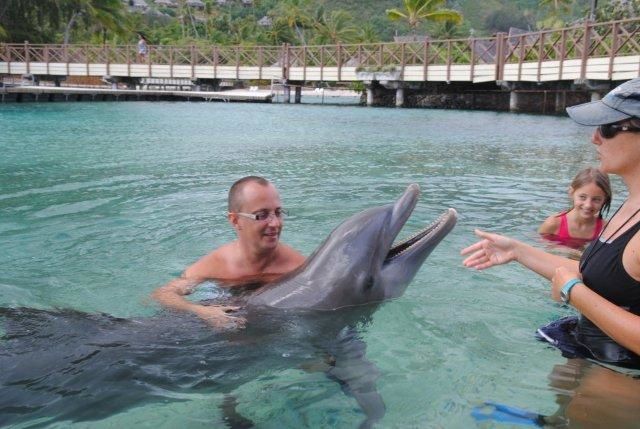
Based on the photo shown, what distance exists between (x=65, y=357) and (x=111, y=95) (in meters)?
40.1

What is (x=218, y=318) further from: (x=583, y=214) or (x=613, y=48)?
(x=613, y=48)

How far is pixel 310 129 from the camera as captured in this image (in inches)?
918

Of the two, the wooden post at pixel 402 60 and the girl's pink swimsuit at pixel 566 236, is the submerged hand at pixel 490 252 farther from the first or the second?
the wooden post at pixel 402 60

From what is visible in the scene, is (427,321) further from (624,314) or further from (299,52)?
(299,52)

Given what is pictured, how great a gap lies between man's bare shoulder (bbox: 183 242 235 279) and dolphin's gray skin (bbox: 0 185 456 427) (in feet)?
1.32

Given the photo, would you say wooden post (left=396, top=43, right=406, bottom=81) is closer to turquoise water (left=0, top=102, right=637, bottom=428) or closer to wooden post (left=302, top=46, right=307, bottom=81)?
wooden post (left=302, top=46, right=307, bottom=81)

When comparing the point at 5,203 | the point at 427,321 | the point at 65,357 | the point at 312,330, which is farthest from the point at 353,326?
the point at 5,203

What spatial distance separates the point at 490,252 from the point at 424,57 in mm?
38075

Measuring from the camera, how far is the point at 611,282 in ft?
9.20

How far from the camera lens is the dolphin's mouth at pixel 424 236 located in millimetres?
4035

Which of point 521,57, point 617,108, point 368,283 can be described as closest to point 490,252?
point 368,283

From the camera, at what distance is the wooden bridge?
95.5ft

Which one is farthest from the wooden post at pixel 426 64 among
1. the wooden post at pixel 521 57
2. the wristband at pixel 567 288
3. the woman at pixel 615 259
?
the wristband at pixel 567 288

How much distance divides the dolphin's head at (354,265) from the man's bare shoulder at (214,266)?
61 cm
